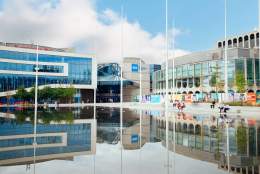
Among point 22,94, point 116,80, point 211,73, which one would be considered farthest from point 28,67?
point 211,73

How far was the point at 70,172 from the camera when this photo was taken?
8633 millimetres

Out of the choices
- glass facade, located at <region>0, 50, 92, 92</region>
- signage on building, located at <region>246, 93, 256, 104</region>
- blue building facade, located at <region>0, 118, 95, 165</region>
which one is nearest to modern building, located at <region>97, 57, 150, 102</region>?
glass facade, located at <region>0, 50, 92, 92</region>

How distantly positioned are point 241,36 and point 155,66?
3779 centimetres

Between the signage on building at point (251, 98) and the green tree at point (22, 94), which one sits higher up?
the green tree at point (22, 94)

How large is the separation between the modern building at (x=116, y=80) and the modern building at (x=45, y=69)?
16.5 metres

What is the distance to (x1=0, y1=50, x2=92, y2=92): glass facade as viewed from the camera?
292 feet

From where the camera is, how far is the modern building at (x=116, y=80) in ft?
411

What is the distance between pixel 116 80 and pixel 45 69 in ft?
111

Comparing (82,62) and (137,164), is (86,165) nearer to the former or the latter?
(137,164)

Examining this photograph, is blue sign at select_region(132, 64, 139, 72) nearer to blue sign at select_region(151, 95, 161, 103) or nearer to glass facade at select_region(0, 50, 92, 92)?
glass facade at select_region(0, 50, 92, 92)

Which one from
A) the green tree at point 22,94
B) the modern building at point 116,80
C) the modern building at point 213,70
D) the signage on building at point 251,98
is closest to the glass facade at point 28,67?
the green tree at point 22,94

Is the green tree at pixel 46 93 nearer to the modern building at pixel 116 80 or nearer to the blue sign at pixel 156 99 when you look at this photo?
the blue sign at pixel 156 99

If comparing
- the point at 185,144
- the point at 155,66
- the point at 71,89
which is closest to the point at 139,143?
the point at 185,144

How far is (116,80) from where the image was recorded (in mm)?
123688
